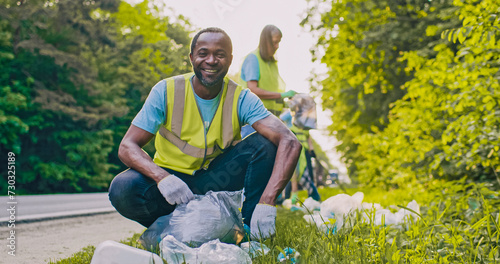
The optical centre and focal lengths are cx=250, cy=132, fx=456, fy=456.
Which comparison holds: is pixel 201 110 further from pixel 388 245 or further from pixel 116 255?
pixel 388 245

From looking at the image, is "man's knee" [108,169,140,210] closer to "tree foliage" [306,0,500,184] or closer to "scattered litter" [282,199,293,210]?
"tree foliage" [306,0,500,184]

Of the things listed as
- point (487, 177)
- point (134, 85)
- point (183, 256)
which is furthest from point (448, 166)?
point (134, 85)

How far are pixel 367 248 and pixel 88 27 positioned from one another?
1710 cm

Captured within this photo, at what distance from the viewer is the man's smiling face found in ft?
9.56

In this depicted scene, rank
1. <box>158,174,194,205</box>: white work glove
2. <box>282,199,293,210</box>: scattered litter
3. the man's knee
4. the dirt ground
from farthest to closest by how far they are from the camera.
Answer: <box>282,199,293,210</box>: scattered litter
the dirt ground
the man's knee
<box>158,174,194,205</box>: white work glove

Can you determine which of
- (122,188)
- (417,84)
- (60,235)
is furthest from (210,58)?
(417,84)

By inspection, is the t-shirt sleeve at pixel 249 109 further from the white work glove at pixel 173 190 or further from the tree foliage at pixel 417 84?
the tree foliage at pixel 417 84

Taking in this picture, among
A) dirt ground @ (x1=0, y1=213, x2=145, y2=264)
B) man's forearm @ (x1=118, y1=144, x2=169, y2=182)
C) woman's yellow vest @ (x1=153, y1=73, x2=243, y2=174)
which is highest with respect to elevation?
woman's yellow vest @ (x1=153, y1=73, x2=243, y2=174)

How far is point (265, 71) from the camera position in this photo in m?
5.04

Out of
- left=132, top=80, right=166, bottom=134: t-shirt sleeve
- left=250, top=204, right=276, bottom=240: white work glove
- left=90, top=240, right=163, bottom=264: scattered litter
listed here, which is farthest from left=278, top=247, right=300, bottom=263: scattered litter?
left=132, top=80, right=166, bottom=134: t-shirt sleeve

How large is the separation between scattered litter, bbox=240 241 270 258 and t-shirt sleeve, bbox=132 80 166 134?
90cm

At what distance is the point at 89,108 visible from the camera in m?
16.1

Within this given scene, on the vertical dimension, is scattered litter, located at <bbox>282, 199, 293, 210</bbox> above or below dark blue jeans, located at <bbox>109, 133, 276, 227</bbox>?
below

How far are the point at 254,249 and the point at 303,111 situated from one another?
3.60 meters
